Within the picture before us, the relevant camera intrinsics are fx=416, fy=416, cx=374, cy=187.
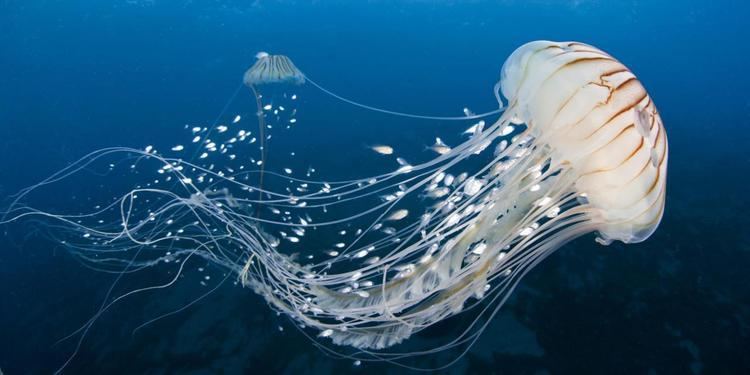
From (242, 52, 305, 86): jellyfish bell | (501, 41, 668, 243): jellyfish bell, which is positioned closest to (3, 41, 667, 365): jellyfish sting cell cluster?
(501, 41, 668, 243): jellyfish bell

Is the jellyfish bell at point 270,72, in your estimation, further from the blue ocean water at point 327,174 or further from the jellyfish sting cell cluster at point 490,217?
the jellyfish sting cell cluster at point 490,217

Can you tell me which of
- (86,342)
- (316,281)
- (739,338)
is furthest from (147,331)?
(739,338)

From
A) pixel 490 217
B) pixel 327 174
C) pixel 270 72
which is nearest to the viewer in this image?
pixel 490 217

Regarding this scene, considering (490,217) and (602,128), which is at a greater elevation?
(602,128)

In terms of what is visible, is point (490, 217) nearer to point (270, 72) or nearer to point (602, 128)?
point (602, 128)

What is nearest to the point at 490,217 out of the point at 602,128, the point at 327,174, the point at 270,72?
the point at 602,128

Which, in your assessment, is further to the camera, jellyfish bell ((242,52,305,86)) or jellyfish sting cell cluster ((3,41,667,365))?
jellyfish bell ((242,52,305,86))

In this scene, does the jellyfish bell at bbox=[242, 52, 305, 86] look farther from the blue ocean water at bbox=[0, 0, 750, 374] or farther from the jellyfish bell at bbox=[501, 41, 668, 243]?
the jellyfish bell at bbox=[501, 41, 668, 243]

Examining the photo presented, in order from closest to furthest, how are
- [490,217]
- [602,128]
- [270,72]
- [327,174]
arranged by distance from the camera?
[602,128]
[490,217]
[327,174]
[270,72]

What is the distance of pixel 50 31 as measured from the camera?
1086 centimetres

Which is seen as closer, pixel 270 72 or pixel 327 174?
pixel 327 174

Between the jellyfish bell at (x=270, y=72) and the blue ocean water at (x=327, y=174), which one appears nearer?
the blue ocean water at (x=327, y=174)

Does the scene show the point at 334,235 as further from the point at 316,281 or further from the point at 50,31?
the point at 50,31

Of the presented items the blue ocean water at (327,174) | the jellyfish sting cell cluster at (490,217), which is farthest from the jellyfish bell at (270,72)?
the jellyfish sting cell cluster at (490,217)
